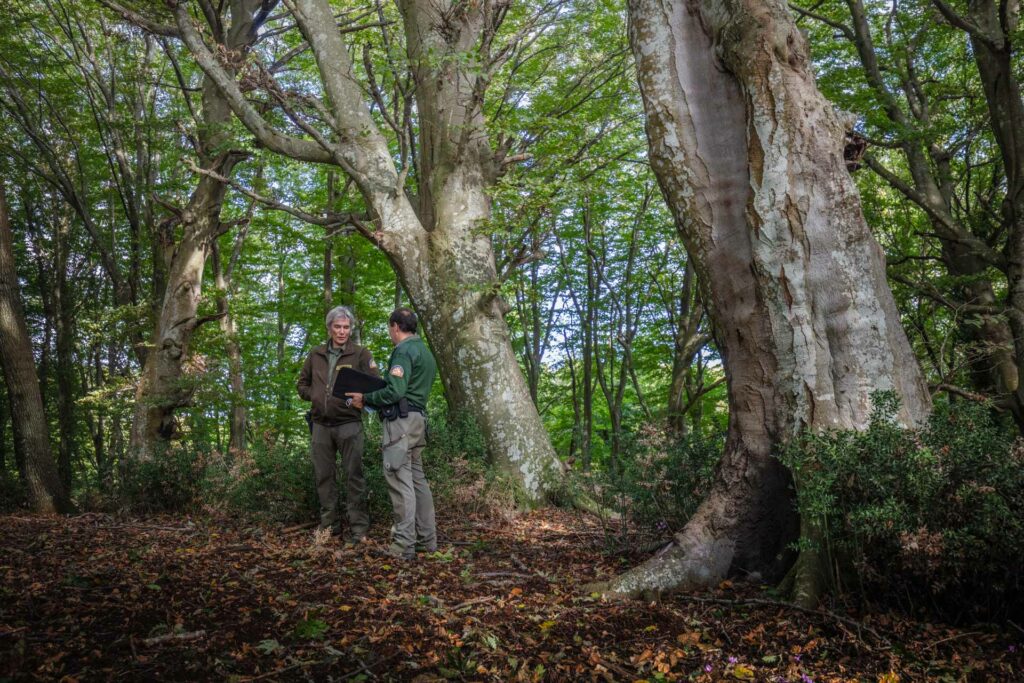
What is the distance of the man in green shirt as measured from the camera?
538cm

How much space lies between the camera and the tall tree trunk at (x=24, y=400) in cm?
924

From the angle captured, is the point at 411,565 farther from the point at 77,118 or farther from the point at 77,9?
the point at 77,118

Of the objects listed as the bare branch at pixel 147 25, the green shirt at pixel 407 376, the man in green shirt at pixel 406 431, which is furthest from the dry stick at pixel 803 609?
the bare branch at pixel 147 25

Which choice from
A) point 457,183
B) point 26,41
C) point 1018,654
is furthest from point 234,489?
point 26,41

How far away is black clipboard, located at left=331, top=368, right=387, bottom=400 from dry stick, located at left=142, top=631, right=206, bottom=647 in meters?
2.44

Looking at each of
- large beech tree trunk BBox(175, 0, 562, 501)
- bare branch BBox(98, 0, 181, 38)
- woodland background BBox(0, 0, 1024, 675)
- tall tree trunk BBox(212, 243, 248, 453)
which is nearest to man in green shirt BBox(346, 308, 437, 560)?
woodland background BBox(0, 0, 1024, 675)

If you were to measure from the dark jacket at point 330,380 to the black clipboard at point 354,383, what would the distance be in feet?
1.17

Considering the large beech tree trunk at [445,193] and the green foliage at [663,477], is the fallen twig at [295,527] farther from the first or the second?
the green foliage at [663,477]

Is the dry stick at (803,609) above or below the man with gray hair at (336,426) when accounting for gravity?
below

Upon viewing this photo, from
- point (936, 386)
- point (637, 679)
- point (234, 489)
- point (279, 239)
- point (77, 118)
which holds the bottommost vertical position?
point (637, 679)

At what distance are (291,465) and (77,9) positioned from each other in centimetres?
1150

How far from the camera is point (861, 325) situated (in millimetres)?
4121

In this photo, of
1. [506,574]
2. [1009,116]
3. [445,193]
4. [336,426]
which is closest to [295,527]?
[336,426]

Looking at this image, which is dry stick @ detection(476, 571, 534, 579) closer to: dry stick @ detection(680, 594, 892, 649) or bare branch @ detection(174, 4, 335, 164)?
dry stick @ detection(680, 594, 892, 649)
